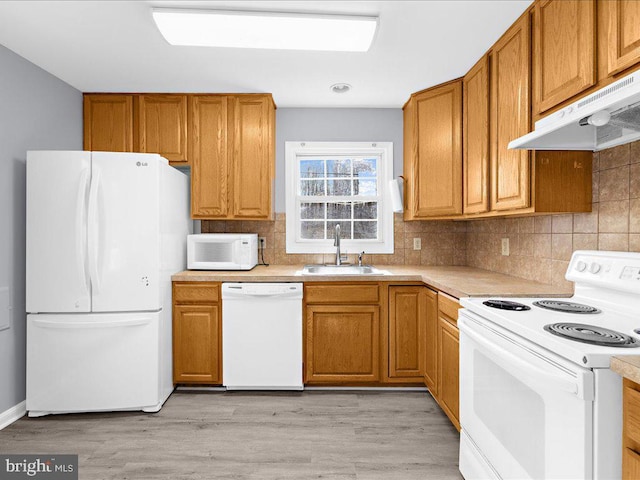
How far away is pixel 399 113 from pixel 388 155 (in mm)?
398

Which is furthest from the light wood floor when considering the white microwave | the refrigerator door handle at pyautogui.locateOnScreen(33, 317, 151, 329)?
the white microwave

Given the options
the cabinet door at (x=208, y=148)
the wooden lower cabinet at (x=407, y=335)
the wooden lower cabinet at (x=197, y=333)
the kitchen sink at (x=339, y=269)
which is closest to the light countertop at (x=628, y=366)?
the wooden lower cabinet at (x=407, y=335)

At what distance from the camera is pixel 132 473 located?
1.76 metres

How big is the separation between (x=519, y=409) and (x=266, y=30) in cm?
214

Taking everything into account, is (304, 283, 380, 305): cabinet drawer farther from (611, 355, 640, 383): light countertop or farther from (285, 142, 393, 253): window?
(611, 355, 640, 383): light countertop

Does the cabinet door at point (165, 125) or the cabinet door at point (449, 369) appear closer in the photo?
the cabinet door at point (449, 369)

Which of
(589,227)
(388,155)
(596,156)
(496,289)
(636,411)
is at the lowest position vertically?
(636,411)

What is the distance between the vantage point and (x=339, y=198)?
336 centimetres

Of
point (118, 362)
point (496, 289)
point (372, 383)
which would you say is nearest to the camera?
point (496, 289)

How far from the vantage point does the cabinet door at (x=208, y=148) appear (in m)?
2.91

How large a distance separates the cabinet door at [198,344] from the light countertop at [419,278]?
0.81 ft

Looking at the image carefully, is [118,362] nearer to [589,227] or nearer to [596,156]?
[589,227]

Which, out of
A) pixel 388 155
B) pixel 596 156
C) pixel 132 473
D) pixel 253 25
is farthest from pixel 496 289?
pixel 132 473

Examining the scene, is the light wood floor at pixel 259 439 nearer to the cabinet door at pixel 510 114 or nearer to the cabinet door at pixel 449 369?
the cabinet door at pixel 449 369
